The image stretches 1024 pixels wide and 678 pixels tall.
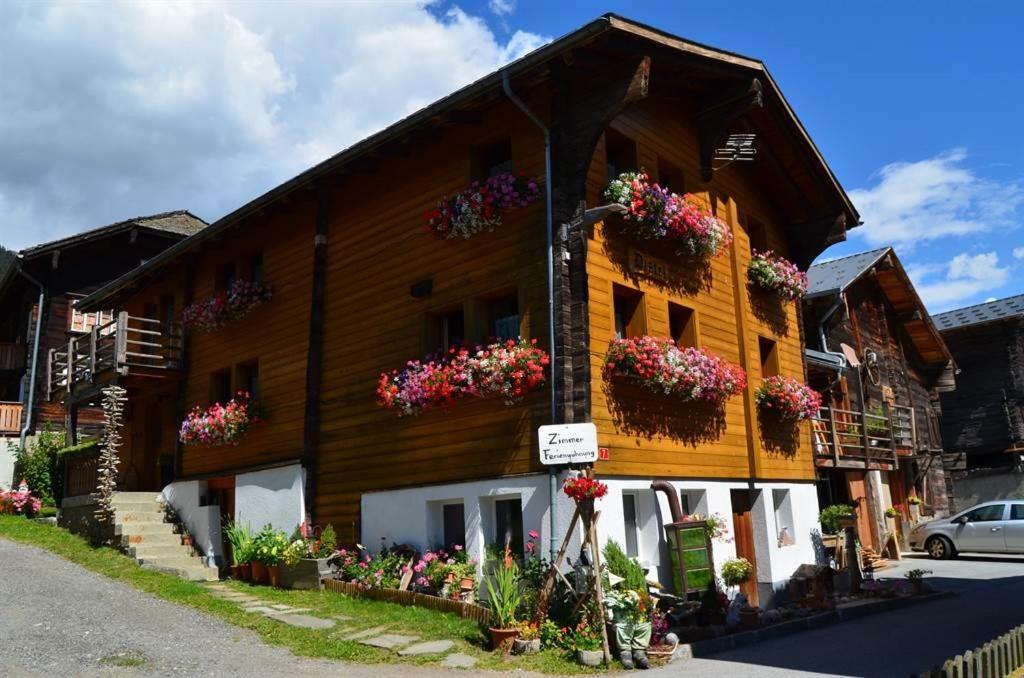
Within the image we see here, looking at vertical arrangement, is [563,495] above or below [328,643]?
→ above

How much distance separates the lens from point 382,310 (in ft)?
48.1

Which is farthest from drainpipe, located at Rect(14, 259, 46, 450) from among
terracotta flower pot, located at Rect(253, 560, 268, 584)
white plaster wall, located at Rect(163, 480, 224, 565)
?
terracotta flower pot, located at Rect(253, 560, 268, 584)

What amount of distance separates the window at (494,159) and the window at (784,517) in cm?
815

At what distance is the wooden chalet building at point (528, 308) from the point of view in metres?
12.1

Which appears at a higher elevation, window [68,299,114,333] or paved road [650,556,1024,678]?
window [68,299,114,333]

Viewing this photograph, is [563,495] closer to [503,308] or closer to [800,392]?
[503,308]

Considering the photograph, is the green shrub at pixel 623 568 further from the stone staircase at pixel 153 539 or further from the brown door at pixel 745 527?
the stone staircase at pixel 153 539

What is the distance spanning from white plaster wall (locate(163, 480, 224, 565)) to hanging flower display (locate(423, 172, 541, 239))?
8.28m

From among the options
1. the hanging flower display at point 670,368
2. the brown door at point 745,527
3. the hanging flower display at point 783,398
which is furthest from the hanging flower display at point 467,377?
the hanging flower display at point 783,398

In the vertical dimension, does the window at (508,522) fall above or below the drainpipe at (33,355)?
below

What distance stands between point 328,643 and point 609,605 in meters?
3.52

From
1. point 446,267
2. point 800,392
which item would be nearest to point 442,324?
point 446,267

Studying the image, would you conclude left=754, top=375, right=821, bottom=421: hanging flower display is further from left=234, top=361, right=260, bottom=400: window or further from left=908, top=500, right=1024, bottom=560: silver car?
left=908, top=500, right=1024, bottom=560: silver car

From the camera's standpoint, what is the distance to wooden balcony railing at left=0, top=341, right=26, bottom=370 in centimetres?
3123
